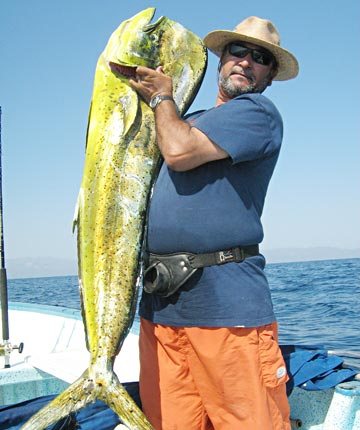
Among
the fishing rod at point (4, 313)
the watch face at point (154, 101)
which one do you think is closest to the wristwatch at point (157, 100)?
the watch face at point (154, 101)

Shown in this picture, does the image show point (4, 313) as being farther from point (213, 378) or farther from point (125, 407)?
point (213, 378)

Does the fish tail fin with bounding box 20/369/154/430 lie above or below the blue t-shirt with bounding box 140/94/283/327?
below

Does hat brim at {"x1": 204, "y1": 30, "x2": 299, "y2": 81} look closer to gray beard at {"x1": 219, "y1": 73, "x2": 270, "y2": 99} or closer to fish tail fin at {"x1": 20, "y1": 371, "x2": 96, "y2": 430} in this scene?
gray beard at {"x1": 219, "y1": 73, "x2": 270, "y2": 99}

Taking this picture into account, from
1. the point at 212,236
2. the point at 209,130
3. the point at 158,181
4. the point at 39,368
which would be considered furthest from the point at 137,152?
the point at 39,368

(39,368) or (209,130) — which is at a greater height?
(209,130)

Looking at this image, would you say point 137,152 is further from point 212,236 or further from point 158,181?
point 212,236

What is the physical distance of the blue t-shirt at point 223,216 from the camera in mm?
2463

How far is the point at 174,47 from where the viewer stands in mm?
2654

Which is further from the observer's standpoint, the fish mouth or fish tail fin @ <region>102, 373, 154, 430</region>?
the fish mouth

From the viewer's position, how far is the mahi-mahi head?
8.30 ft

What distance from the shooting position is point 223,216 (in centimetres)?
251

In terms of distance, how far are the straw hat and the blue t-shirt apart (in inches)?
14.0

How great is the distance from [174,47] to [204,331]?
1.38 m

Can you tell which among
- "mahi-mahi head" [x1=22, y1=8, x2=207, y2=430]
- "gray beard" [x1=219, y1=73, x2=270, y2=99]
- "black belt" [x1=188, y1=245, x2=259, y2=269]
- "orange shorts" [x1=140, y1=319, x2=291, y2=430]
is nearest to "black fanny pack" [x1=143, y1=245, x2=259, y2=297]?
"black belt" [x1=188, y1=245, x2=259, y2=269]
